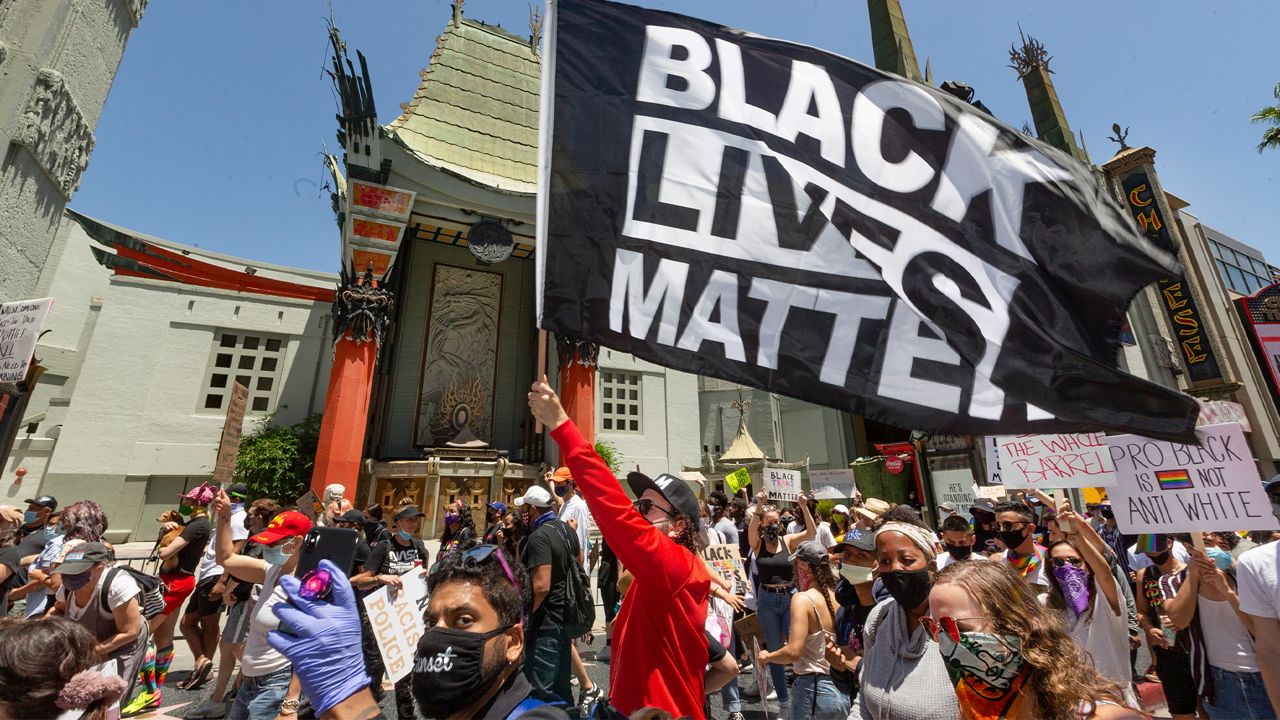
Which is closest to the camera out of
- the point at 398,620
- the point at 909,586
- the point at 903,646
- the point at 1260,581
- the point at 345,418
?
the point at 903,646

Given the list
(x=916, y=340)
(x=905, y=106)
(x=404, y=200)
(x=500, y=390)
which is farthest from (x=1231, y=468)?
(x=500, y=390)

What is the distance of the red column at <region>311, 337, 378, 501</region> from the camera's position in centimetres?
1630

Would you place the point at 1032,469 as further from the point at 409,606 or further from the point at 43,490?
the point at 43,490

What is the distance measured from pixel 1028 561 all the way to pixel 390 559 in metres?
5.36

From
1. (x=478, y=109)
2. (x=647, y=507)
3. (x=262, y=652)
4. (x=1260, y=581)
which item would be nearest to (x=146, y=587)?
(x=262, y=652)

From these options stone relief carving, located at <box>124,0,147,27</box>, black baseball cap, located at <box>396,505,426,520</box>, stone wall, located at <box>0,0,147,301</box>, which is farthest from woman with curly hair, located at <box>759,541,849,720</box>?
stone relief carving, located at <box>124,0,147,27</box>

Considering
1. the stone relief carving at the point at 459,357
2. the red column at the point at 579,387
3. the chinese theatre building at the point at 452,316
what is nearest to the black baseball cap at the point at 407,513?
the chinese theatre building at the point at 452,316

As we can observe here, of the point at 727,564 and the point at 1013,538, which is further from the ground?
the point at 1013,538

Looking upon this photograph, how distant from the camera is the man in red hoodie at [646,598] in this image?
2.15 m

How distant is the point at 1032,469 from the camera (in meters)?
5.13

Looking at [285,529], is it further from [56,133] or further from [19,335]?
[56,133]

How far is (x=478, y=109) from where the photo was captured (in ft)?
73.7

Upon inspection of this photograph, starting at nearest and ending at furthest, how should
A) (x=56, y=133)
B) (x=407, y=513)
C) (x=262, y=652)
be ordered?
1. (x=262, y=652)
2. (x=407, y=513)
3. (x=56, y=133)

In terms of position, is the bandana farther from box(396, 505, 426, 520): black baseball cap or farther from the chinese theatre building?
the chinese theatre building
